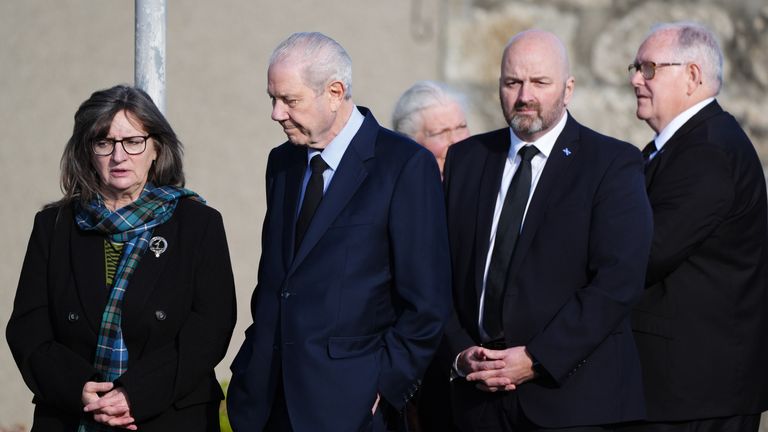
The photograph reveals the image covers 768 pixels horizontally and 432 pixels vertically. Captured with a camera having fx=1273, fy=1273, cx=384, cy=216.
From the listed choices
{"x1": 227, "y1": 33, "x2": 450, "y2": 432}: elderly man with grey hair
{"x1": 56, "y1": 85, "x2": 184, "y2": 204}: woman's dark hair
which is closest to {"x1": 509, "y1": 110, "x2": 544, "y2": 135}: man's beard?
{"x1": 227, "y1": 33, "x2": 450, "y2": 432}: elderly man with grey hair

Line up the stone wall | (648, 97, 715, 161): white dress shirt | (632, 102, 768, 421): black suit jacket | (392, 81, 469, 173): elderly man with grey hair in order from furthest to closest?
1. the stone wall
2. (392, 81, 469, 173): elderly man with grey hair
3. (648, 97, 715, 161): white dress shirt
4. (632, 102, 768, 421): black suit jacket

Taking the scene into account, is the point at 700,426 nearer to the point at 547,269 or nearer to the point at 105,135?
the point at 547,269

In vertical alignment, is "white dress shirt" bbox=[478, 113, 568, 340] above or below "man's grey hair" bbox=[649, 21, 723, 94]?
below

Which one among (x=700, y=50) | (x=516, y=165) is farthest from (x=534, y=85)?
(x=700, y=50)

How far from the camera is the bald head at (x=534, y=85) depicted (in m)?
3.97

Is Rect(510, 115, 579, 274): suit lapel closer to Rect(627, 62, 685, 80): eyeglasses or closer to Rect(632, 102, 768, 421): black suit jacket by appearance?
Rect(632, 102, 768, 421): black suit jacket

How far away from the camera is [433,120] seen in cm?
526

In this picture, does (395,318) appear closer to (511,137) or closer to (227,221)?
(511,137)

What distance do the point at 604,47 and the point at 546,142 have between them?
2.69 meters

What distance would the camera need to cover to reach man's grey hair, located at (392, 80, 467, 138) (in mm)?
5285

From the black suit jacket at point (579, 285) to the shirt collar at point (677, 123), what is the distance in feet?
1.83

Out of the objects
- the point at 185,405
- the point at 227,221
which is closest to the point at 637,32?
the point at 227,221

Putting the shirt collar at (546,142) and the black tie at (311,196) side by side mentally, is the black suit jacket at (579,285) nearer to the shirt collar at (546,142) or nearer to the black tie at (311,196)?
the shirt collar at (546,142)

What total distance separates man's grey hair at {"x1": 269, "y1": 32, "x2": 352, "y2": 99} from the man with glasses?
3.92ft
